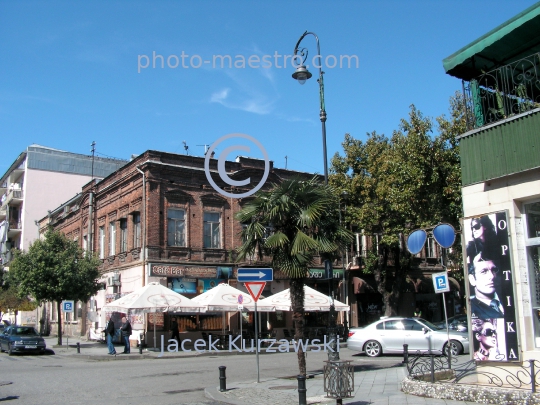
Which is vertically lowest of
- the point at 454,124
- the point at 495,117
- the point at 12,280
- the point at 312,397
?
the point at 312,397

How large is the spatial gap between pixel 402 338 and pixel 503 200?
11748mm

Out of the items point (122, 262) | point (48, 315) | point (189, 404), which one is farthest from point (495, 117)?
point (48, 315)

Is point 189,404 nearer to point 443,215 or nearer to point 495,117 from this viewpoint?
point 495,117

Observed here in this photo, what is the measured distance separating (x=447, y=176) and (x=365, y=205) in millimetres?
5906

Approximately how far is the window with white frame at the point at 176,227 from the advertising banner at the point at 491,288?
21212 mm

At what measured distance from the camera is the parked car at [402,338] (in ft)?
66.3

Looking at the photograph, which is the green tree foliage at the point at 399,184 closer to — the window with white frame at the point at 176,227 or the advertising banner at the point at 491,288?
the window with white frame at the point at 176,227

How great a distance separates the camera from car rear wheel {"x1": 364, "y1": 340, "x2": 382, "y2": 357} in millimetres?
21266

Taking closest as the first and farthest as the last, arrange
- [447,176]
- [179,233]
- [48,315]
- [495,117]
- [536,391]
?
[536,391]
[495,117]
[447,176]
[179,233]
[48,315]

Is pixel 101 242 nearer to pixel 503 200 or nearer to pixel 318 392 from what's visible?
pixel 318 392

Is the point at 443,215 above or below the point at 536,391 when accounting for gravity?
above

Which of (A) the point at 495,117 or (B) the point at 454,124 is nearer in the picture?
(A) the point at 495,117

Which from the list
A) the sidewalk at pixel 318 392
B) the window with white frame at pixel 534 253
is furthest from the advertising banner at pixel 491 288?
the sidewalk at pixel 318 392

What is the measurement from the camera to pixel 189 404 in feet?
37.6
